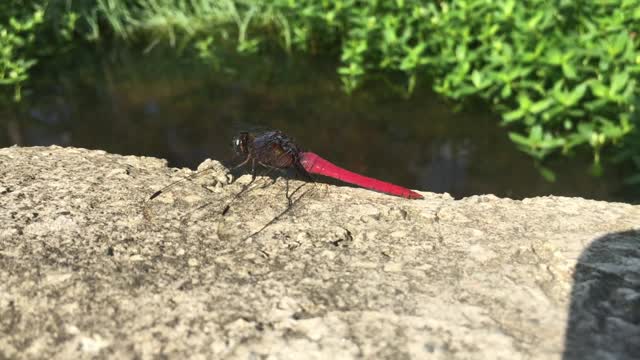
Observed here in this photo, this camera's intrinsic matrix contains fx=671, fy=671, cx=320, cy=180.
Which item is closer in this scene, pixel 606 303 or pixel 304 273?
pixel 606 303

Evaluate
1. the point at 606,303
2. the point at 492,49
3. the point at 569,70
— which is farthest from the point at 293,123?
the point at 606,303

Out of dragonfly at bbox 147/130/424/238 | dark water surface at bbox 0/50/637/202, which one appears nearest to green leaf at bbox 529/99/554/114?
dark water surface at bbox 0/50/637/202

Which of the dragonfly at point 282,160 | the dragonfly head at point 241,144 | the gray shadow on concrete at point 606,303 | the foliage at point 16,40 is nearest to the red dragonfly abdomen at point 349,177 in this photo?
the dragonfly at point 282,160

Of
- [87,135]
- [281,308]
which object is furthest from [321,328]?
[87,135]

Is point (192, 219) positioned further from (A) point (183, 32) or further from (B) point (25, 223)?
(A) point (183, 32)

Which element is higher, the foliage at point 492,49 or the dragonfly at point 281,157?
the foliage at point 492,49

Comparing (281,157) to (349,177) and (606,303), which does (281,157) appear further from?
(606,303)

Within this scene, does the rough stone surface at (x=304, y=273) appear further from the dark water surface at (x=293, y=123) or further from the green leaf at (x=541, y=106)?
the green leaf at (x=541, y=106)
